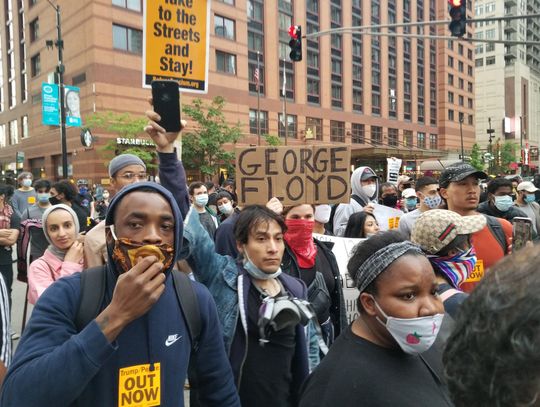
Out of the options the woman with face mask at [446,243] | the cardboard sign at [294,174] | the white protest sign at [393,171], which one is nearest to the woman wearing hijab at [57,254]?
the cardboard sign at [294,174]

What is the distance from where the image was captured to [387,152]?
40.9 m

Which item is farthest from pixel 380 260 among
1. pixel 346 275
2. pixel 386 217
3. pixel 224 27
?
pixel 224 27

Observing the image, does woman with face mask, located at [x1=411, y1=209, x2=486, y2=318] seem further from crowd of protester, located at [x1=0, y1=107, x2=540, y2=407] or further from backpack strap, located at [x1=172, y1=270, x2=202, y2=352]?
backpack strap, located at [x1=172, y1=270, x2=202, y2=352]

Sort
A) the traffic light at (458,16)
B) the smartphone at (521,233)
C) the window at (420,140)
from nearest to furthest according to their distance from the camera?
the smartphone at (521,233) → the traffic light at (458,16) → the window at (420,140)

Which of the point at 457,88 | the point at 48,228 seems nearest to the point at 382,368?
the point at 48,228

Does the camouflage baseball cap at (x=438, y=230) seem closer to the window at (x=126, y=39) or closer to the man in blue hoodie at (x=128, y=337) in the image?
the man in blue hoodie at (x=128, y=337)

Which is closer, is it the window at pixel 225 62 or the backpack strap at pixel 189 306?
the backpack strap at pixel 189 306

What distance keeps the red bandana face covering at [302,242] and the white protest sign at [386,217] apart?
5.33 feet

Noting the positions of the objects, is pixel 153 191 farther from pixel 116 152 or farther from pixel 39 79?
pixel 39 79

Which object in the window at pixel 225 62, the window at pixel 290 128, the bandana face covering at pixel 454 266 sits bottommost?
the bandana face covering at pixel 454 266

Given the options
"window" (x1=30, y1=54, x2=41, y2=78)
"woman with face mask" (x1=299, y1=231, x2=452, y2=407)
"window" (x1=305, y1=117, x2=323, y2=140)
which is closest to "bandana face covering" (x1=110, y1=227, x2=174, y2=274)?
"woman with face mask" (x1=299, y1=231, x2=452, y2=407)

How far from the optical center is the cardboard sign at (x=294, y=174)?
154 inches

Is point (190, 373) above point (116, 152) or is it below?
below

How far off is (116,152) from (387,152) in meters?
24.7
